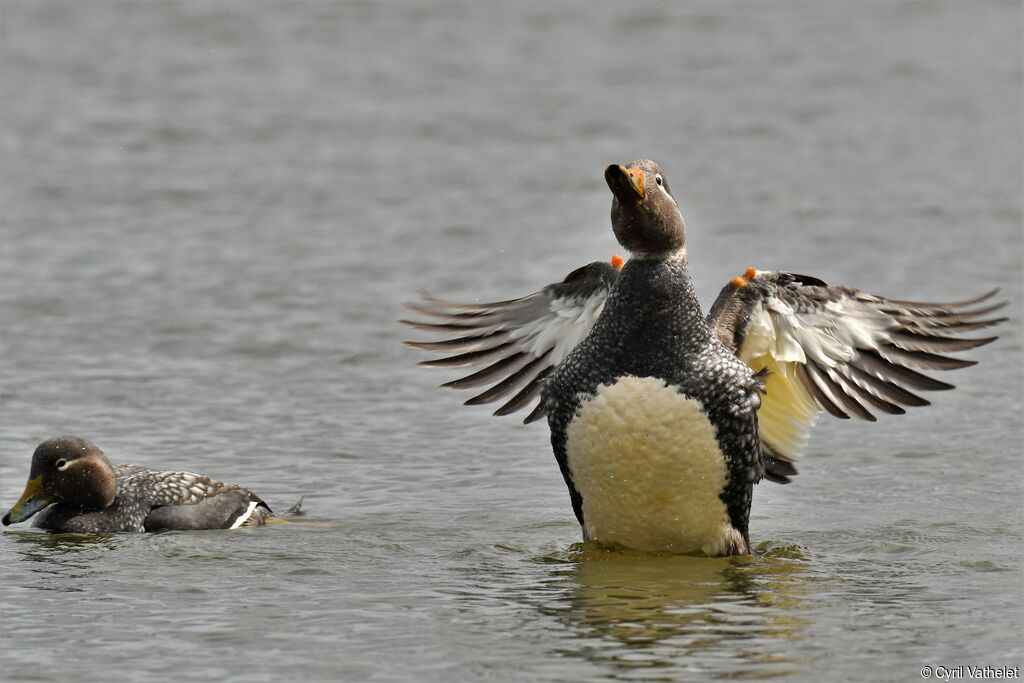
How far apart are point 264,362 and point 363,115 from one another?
30.8ft

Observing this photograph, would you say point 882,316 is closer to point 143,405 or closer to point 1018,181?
point 143,405

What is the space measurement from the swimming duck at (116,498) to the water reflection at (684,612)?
79.2 inches

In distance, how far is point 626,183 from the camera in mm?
8742

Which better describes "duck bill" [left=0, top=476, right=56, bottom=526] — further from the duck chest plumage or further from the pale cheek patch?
the pale cheek patch

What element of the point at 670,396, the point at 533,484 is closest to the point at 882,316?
the point at 670,396

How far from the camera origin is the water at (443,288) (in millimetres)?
7977

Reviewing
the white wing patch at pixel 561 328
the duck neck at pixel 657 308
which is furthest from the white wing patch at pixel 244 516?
the duck neck at pixel 657 308

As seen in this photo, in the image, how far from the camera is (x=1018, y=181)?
→ 19.7 meters

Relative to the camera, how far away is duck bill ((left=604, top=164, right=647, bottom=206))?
343 inches

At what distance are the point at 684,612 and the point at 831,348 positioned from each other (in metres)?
2.20

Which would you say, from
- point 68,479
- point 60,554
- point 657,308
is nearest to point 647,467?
point 657,308

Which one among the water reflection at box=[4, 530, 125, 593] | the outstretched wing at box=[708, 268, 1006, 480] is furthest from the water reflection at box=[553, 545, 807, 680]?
the water reflection at box=[4, 530, 125, 593]

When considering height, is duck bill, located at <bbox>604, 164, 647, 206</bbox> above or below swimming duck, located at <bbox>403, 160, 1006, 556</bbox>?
above

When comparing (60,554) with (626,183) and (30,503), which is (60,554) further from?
(626,183)
